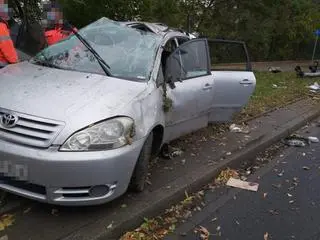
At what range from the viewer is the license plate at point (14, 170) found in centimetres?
356

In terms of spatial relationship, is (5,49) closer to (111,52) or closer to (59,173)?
(111,52)

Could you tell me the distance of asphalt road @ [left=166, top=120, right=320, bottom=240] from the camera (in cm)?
421

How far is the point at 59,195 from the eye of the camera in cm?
366

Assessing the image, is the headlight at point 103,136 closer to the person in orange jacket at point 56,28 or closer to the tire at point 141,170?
the tire at point 141,170

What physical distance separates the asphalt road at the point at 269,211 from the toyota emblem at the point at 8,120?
163 cm

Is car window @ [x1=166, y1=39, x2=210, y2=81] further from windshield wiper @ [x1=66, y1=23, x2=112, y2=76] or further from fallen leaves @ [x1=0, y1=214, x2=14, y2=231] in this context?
fallen leaves @ [x1=0, y1=214, x2=14, y2=231]

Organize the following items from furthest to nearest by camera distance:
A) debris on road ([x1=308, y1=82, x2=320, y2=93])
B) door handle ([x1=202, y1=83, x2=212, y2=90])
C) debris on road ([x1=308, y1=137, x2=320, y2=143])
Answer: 1. debris on road ([x1=308, y1=82, x2=320, y2=93])
2. debris on road ([x1=308, y1=137, x2=320, y2=143])
3. door handle ([x1=202, y1=83, x2=212, y2=90])

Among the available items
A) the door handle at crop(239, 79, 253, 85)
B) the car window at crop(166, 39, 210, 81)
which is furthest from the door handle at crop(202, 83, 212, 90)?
the door handle at crop(239, 79, 253, 85)

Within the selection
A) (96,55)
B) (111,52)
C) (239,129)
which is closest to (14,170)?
(96,55)

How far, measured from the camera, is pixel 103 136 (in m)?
3.74

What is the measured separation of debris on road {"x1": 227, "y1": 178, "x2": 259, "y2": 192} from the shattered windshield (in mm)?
1696

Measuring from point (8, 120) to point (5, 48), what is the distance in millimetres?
1895

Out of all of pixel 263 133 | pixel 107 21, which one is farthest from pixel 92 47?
pixel 263 133

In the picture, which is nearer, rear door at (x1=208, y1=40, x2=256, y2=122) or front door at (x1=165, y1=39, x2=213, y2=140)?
front door at (x1=165, y1=39, x2=213, y2=140)
